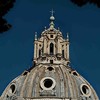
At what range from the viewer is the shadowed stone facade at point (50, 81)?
6069 cm

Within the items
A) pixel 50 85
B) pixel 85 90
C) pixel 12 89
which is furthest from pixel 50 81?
pixel 12 89

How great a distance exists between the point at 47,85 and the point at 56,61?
14.4ft

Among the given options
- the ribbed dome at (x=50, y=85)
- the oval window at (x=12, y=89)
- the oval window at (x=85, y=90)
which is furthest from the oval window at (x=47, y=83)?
the oval window at (x=12, y=89)

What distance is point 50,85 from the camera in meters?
62.7

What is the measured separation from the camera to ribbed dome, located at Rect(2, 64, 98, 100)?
6069 cm

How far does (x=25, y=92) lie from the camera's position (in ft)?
199

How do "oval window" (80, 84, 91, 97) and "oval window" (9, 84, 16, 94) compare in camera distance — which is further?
"oval window" (9, 84, 16, 94)

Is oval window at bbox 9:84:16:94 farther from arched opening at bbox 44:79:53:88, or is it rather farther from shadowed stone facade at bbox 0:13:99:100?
arched opening at bbox 44:79:53:88

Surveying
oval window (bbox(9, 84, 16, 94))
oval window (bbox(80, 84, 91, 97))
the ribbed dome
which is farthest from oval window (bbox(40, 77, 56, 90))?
oval window (bbox(9, 84, 16, 94))

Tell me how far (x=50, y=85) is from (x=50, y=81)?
2.25ft

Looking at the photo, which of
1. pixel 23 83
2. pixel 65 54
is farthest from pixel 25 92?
pixel 65 54

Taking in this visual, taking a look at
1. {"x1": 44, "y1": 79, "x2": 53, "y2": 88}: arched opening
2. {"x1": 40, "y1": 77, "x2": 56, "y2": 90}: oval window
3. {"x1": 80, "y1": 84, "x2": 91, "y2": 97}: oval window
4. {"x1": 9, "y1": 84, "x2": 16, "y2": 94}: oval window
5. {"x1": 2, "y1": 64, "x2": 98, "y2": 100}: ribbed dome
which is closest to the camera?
{"x1": 2, "y1": 64, "x2": 98, "y2": 100}: ribbed dome

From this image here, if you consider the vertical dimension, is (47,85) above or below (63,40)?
below

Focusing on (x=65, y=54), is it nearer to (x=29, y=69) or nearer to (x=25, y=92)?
(x=29, y=69)
